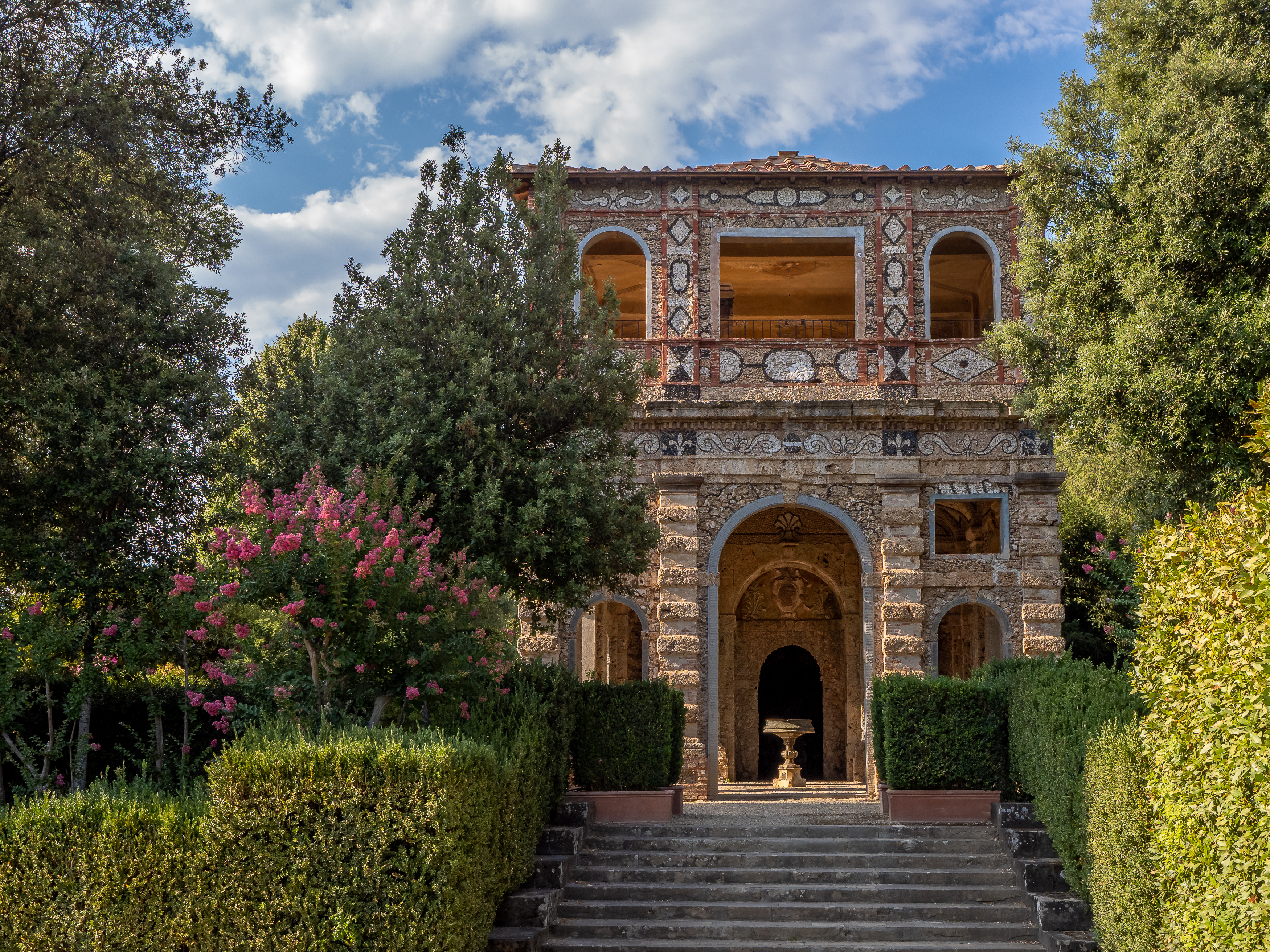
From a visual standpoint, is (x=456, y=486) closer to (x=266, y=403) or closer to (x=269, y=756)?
(x=266, y=403)

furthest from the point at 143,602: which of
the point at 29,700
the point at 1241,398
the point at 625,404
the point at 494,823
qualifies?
the point at 1241,398

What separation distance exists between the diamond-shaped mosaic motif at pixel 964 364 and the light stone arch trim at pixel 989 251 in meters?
0.50

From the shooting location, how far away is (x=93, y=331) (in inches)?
440

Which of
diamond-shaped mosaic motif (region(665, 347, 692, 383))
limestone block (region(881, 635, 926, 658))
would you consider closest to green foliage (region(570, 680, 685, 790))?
limestone block (region(881, 635, 926, 658))

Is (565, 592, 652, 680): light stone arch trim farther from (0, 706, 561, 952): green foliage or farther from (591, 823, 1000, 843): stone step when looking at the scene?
(0, 706, 561, 952): green foliage

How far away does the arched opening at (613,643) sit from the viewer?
791 inches

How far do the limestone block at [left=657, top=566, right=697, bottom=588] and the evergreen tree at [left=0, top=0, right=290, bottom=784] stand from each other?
7726mm

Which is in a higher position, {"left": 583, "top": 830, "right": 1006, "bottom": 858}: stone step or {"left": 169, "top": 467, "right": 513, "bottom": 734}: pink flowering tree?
{"left": 169, "top": 467, "right": 513, "bottom": 734}: pink flowering tree

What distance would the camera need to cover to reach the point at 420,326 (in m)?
12.1

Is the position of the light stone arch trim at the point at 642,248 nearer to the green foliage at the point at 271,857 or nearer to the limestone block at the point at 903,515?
the limestone block at the point at 903,515

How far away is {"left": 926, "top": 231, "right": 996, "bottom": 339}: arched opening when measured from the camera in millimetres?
19391

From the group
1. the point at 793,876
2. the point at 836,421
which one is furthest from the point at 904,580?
the point at 793,876

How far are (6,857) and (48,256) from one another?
6.20m

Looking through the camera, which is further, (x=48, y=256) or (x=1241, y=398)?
(x=48, y=256)
